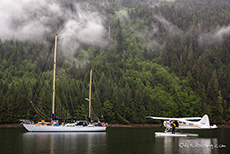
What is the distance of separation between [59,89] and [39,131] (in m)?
92.4

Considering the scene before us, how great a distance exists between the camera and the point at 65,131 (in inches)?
3878

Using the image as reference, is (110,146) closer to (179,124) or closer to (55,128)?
(55,128)

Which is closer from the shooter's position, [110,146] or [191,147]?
[191,147]

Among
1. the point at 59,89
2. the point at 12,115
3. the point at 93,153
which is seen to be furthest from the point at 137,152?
the point at 59,89

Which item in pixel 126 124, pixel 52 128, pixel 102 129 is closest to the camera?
pixel 52 128

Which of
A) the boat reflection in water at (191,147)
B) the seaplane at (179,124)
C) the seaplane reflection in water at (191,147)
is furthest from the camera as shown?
the seaplane at (179,124)

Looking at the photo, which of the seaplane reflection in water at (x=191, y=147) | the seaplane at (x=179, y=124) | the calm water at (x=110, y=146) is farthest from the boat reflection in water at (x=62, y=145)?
the seaplane at (x=179, y=124)

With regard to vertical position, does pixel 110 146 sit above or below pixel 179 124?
below

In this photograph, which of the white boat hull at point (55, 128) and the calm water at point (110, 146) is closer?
the calm water at point (110, 146)

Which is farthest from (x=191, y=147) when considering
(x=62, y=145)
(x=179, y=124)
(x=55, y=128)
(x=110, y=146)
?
(x=55, y=128)

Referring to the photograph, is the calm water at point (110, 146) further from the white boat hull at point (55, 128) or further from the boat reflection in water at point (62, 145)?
the white boat hull at point (55, 128)

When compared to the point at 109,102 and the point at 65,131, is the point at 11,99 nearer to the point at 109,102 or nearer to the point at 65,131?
the point at 109,102

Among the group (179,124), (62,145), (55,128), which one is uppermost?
(179,124)

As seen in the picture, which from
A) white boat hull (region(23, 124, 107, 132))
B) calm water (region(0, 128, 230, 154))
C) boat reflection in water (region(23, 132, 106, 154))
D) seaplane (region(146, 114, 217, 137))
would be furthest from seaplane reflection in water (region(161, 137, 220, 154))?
white boat hull (region(23, 124, 107, 132))
